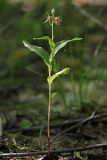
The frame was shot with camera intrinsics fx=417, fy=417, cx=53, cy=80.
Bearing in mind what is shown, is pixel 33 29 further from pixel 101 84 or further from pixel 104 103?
pixel 104 103

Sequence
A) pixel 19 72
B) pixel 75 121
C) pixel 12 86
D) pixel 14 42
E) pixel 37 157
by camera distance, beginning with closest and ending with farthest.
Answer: pixel 37 157 → pixel 75 121 → pixel 12 86 → pixel 19 72 → pixel 14 42

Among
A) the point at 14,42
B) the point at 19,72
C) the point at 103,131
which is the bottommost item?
the point at 103,131

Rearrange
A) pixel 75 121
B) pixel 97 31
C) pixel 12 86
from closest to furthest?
pixel 75 121
pixel 12 86
pixel 97 31

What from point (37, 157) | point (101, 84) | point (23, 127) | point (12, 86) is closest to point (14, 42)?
point (12, 86)

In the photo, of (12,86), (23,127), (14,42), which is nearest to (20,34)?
(14,42)

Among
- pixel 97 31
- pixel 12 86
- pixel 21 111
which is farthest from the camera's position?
pixel 97 31

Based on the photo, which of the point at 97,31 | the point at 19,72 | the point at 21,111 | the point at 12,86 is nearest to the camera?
the point at 21,111

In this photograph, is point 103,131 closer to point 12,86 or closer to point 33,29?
point 12,86

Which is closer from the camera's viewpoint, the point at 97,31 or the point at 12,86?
the point at 12,86

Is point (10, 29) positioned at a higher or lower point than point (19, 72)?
higher
